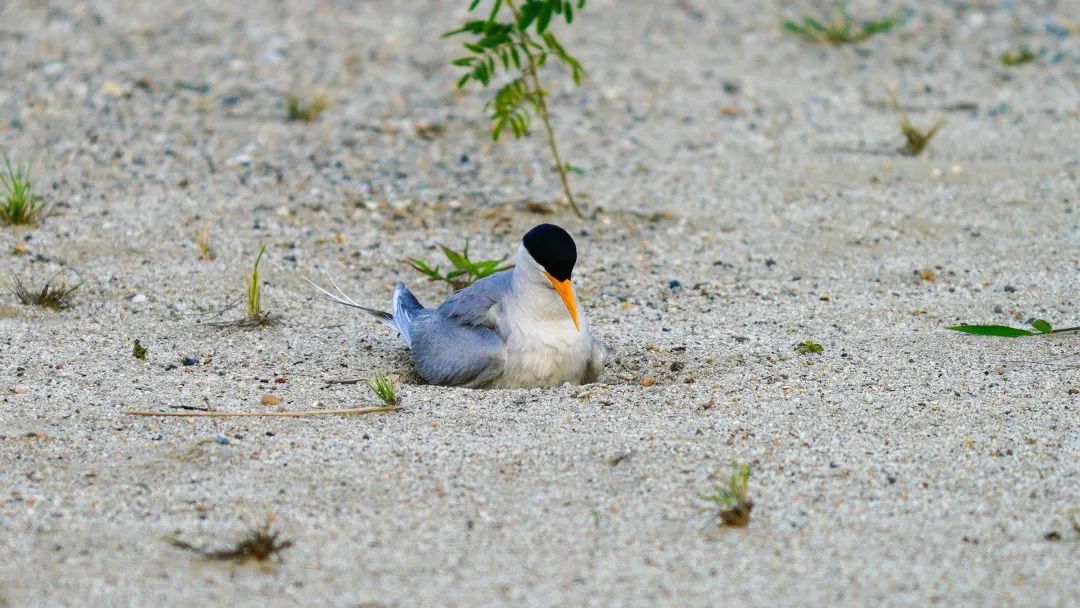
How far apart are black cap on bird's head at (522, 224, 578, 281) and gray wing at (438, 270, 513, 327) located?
0.25m

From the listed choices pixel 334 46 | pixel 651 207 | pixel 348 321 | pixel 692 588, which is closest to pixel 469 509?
pixel 692 588

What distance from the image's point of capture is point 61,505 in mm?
3277

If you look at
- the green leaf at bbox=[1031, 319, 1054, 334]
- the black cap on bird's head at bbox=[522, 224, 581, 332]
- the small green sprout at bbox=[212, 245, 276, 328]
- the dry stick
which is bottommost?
the small green sprout at bbox=[212, 245, 276, 328]

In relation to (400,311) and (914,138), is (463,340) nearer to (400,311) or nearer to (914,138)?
(400,311)

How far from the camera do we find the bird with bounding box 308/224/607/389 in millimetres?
4141

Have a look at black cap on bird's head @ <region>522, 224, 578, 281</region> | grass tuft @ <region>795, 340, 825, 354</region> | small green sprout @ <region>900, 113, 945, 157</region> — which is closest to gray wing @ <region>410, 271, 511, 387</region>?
black cap on bird's head @ <region>522, 224, 578, 281</region>

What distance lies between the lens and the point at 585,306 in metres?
5.11

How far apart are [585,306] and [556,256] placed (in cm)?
103

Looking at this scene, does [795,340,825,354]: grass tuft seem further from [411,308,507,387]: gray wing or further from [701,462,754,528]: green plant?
[701,462,754,528]: green plant

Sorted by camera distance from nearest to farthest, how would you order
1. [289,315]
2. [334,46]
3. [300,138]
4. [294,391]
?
[294,391], [289,315], [300,138], [334,46]

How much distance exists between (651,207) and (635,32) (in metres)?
2.89

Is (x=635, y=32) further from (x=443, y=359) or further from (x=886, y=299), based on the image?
(x=443, y=359)

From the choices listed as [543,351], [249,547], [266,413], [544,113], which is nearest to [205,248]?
[544,113]

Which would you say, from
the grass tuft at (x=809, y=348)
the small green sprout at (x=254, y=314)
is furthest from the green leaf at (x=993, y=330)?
the small green sprout at (x=254, y=314)
